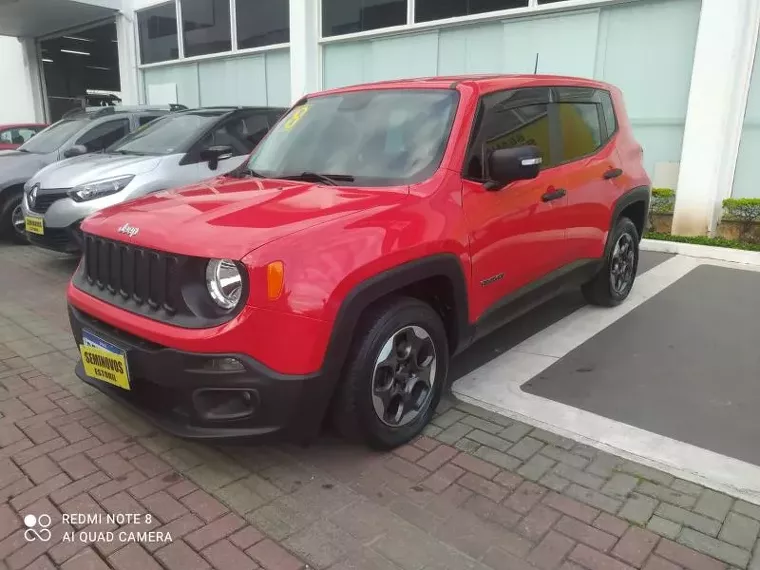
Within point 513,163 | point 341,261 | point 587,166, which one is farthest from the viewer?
point 587,166

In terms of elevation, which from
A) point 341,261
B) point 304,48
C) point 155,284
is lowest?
point 155,284

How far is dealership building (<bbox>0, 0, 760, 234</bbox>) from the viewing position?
7.24 m

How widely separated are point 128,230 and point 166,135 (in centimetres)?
436

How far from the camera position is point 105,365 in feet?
9.28

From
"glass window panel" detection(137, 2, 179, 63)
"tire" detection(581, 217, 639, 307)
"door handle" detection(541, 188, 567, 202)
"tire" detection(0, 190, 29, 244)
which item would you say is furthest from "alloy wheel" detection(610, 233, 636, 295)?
"glass window panel" detection(137, 2, 179, 63)

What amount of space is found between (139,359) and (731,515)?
263 centimetres

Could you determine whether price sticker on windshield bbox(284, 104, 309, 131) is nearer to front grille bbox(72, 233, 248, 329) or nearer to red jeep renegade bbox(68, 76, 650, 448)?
red jeep renegade bbox(68, 76, 650, 448)

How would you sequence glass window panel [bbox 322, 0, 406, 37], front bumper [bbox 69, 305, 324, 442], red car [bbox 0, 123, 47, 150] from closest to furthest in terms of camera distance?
front bumper [bbox 69, 305, 324, 442] < glass window panel [bbox 322, 0, 406, 37] < red car [bbox 0, 123, 47, 150]

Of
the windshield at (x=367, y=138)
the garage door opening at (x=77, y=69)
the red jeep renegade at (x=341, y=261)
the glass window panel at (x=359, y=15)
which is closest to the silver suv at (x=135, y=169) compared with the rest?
the windshield at (x=367, y=138)

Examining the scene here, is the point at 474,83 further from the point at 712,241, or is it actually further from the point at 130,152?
the point at 712,241

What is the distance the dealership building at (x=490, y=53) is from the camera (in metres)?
7.24

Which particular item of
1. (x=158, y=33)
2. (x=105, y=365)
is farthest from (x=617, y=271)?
(x=158, y=33)

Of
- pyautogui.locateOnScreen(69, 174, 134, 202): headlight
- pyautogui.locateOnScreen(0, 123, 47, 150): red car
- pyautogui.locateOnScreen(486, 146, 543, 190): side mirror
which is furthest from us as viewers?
pyautogui.locateOnScreen(0, 123, 47, 150): red car

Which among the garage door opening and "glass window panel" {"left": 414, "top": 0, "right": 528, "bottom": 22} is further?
the garage door opening
